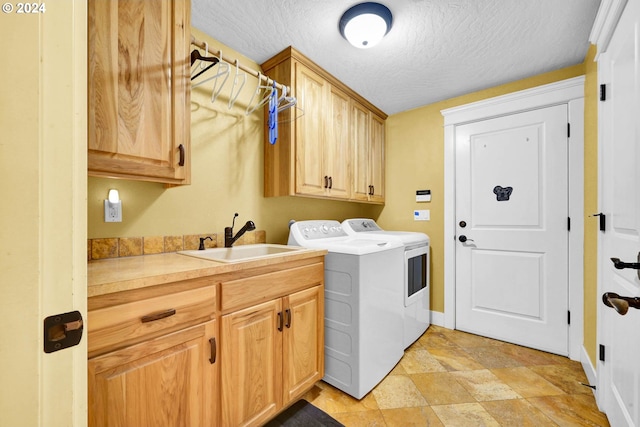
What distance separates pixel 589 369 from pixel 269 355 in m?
2.13

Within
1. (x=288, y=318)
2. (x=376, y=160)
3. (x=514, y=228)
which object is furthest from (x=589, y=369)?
(x=376, y=160)

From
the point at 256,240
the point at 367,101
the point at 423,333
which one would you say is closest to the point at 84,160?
the point at 256,240

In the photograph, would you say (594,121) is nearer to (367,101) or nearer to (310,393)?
(367,101)

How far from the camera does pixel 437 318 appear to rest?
2.76m

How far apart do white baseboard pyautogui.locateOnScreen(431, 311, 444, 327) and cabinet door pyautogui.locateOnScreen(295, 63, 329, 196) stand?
179cm

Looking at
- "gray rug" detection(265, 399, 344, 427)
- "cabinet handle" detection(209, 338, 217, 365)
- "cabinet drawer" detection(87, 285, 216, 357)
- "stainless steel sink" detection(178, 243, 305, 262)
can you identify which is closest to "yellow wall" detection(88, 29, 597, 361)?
"stainless steel sink" detection(178, 243, 305, 262)

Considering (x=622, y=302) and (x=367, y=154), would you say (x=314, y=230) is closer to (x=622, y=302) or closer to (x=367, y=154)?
(x=367, y=154)

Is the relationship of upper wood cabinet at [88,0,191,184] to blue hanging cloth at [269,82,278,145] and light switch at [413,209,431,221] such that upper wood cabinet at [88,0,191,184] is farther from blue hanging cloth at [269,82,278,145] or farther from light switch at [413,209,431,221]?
light switch at [413,209,431,221]

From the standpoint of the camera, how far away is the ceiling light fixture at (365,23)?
1500 millimetres

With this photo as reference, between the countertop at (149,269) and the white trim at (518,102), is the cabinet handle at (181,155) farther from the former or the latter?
the white trim at (518,102)

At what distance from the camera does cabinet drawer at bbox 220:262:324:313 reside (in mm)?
1204

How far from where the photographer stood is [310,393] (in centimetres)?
172

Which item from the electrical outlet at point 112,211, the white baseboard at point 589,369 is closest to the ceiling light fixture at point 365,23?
the electrical outlet at point 112,211

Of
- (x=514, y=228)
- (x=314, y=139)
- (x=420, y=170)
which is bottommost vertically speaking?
(x=514, y=228)
